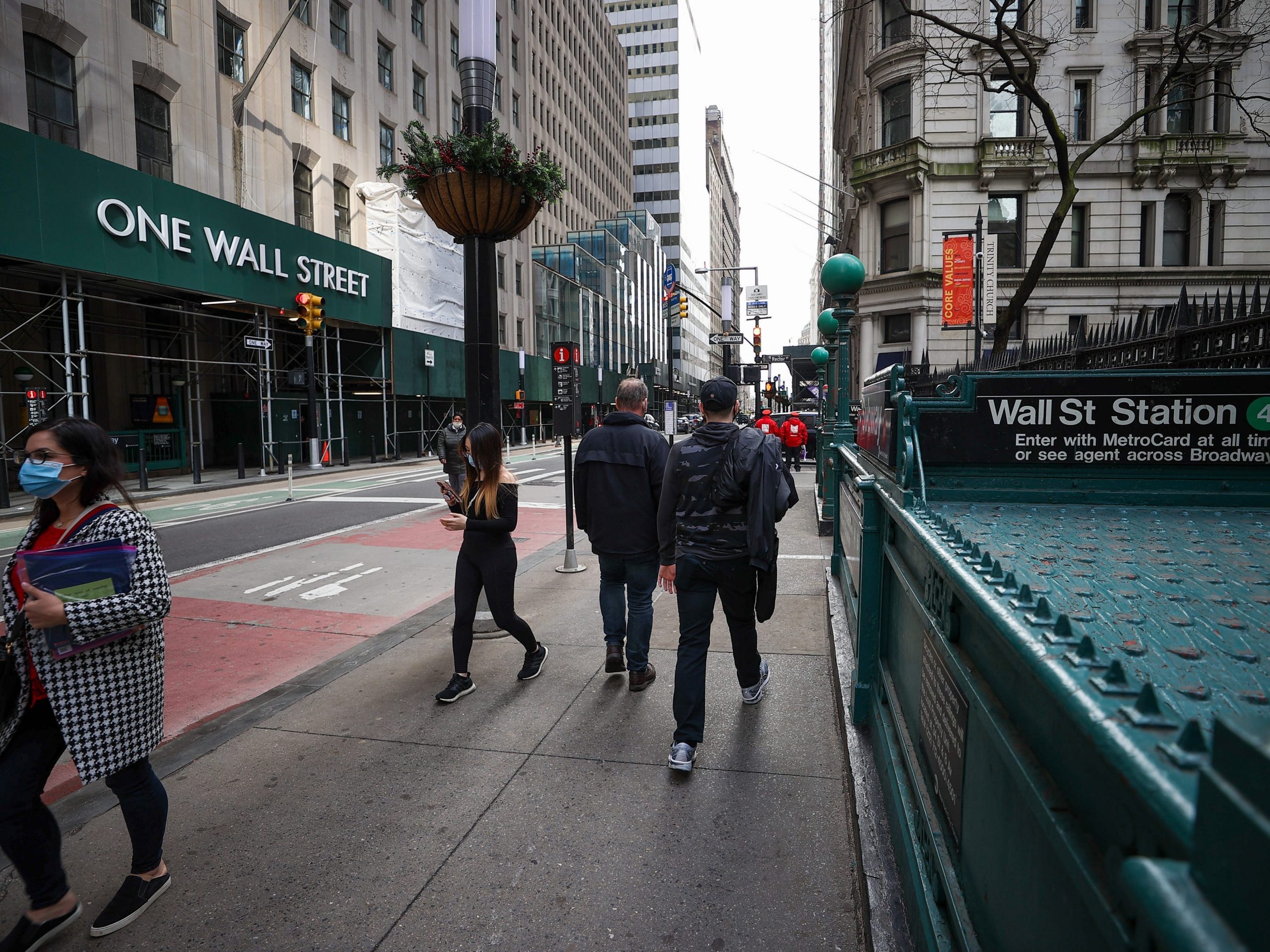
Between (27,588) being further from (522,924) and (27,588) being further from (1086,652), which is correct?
(1086,652)

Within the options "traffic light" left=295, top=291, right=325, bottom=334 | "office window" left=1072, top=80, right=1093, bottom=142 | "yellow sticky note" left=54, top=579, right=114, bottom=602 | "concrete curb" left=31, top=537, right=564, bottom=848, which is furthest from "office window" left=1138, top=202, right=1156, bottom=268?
"yellow sticky note" left=54, top=579, right=114, bottom=602

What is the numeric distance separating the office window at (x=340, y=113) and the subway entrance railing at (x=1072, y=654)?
30.7 metres

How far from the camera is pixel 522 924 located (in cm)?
282

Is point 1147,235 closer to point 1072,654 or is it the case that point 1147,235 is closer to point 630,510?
point 630,510

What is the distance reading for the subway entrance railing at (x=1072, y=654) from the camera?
723 mm

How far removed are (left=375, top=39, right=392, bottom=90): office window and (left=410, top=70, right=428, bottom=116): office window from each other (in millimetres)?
2147

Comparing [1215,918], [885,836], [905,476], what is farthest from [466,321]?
[1215,918]

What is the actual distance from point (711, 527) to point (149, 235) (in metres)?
20.2

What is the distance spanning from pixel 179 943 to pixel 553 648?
343 centimetres

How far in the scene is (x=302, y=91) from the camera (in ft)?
88.5

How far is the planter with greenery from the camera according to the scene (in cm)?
573

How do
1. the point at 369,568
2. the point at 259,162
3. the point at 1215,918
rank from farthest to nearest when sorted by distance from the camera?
the point at 259,162 → the point at 369,568 → the point at 1215,918

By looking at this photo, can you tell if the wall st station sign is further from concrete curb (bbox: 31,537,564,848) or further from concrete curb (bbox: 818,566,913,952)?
concrete curb (bbox: 818,566,913,952)

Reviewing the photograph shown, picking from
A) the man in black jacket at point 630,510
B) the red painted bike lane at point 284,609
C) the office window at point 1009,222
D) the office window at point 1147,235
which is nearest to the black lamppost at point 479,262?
the man in black jacket at point 630,510
